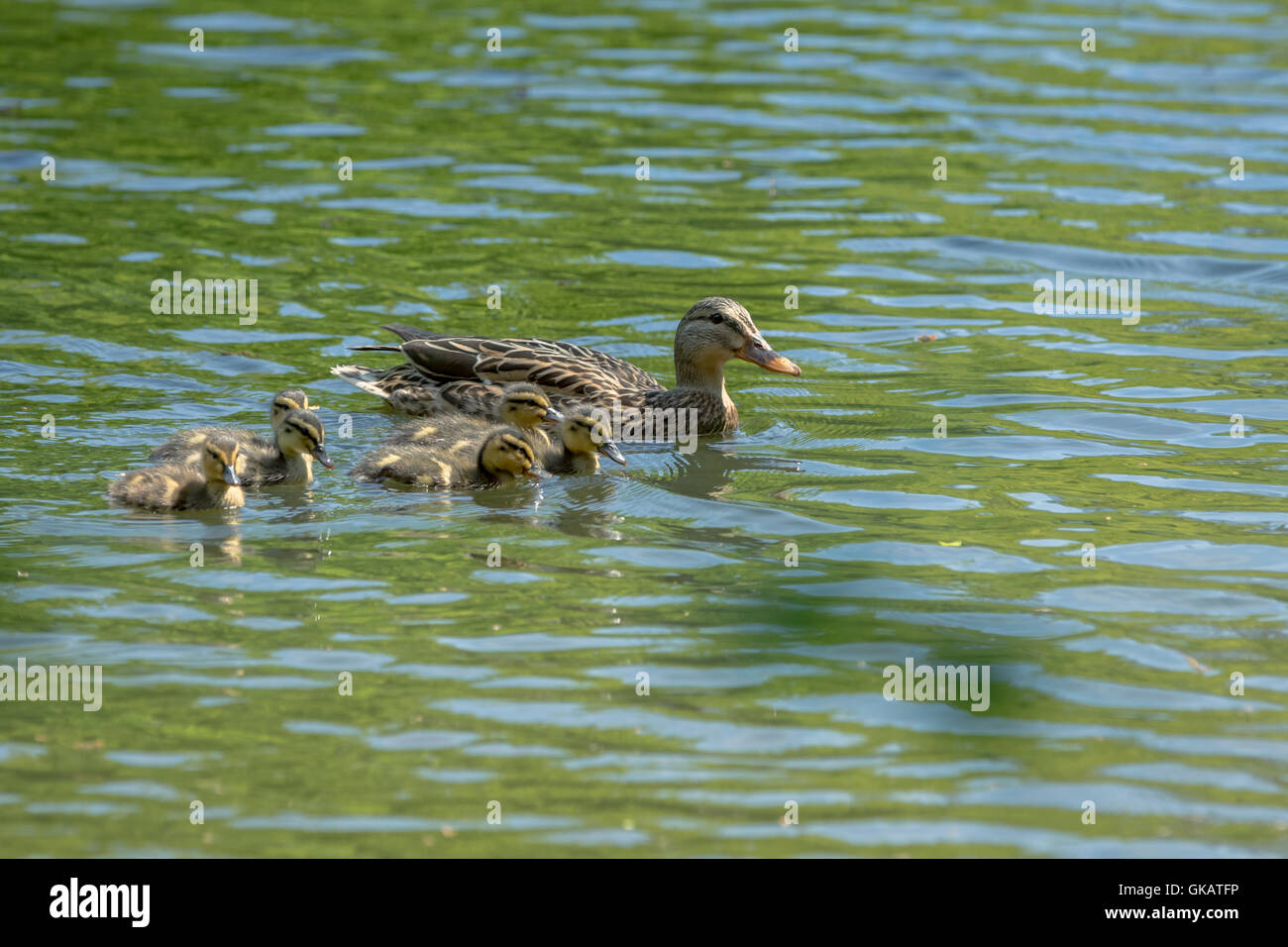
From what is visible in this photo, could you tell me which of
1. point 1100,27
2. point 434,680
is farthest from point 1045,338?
point 1100,27

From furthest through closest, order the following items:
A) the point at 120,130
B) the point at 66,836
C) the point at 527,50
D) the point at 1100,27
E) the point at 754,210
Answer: the point at 1100,27, the point at 527,50, the point at 120,130, the point at 754,210, the point at 66,836

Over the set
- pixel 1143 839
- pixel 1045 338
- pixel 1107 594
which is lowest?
pixel 1143 839

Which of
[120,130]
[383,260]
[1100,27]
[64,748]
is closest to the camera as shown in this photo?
[64,748]

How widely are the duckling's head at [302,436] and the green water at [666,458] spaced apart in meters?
0.24

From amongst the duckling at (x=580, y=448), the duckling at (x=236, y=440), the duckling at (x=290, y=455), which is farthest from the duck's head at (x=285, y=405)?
the duckling at (x=580, y=448)

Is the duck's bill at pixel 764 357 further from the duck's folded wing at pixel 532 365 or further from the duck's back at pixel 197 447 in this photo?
the duck's back at pixel 197 447

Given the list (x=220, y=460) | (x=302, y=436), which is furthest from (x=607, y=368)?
(x=220, y=460)

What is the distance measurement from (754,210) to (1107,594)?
797 cm

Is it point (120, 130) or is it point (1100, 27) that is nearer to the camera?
point (120, 130)

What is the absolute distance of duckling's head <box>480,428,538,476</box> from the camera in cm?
902

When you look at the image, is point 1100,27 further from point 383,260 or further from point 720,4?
point 383,260

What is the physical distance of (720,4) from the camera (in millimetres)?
22234

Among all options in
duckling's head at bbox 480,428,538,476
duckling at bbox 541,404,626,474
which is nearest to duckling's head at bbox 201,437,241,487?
duckling's head at bbox 480,428,538,476

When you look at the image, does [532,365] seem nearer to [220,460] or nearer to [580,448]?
[580,448]
